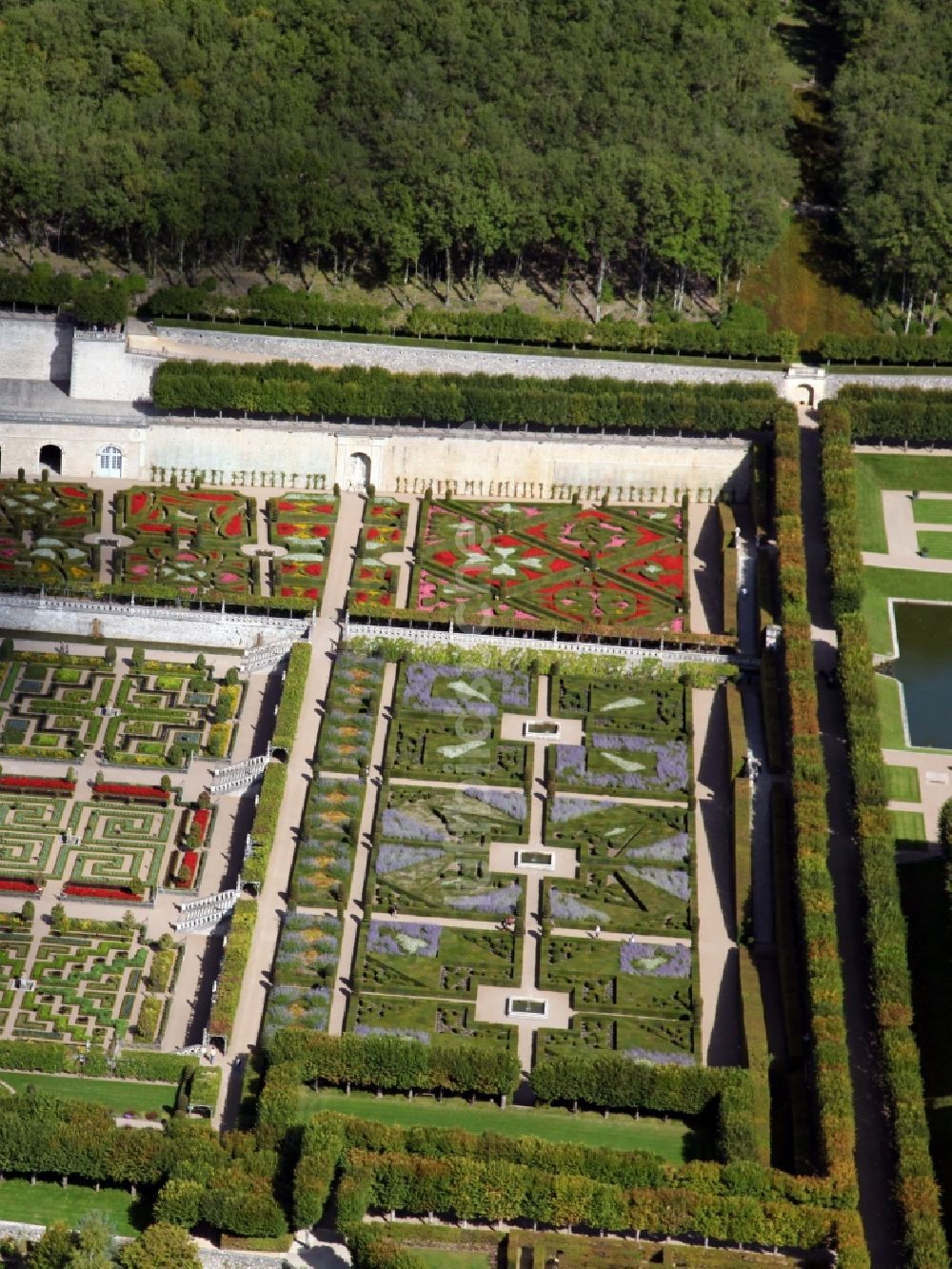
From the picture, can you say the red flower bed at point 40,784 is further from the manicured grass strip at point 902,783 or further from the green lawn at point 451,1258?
the manicured grass strip at point 902,783

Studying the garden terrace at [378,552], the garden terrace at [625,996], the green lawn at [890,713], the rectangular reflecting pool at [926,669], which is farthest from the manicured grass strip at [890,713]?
the garden terrace at [378,552]

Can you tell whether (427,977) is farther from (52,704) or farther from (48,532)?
(48,532)

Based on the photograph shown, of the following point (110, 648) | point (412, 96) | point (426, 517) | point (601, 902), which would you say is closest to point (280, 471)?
point (426, 517)

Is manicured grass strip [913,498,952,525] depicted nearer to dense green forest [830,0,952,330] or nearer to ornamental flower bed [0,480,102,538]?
dense green forest [830,0,952,330]

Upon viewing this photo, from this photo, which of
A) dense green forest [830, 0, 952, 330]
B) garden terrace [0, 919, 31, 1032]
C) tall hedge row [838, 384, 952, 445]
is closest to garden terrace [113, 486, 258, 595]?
garden terrace [0, 919, 31, 1032]

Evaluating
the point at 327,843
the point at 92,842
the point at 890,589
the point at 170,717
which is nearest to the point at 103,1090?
Answer: the point at 92,842

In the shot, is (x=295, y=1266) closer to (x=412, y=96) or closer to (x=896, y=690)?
(x=896, y=690)

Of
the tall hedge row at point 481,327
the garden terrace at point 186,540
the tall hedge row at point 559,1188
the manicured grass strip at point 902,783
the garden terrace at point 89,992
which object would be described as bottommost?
the tall hedge row at point 559,1188
